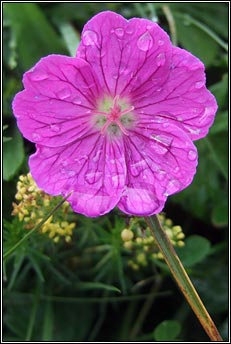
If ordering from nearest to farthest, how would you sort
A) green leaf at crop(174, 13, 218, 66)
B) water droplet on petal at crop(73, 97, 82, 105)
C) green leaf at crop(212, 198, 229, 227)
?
water droplet on petal at crop(73, 97, 82, 105) < green leaf at crop(212, 198, 229, 227) < green leaf at crop(174, 13, 218, 66)

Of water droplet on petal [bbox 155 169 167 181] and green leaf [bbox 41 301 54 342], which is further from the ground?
water droplet on petal [bbox 155 169 167 181]

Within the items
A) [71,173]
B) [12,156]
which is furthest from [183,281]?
[12,156]

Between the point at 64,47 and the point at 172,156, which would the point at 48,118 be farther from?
the point at 64,47

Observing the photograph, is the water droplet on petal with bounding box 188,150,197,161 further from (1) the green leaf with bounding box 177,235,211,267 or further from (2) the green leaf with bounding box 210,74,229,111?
(2) the green leaf with bounding box 210,74,229,111

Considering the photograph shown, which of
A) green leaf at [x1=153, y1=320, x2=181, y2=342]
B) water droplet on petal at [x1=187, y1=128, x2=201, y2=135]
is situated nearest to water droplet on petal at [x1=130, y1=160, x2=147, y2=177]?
water droplet on petal at [x1=187, y1=128, x2=201, y2=135]

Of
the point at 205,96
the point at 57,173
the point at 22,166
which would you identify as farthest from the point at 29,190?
the point at 205,96

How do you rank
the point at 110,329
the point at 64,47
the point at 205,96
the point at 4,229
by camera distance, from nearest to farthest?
the point at 205,96, the point at 4,229, the point at 110,329, the point at 64,47

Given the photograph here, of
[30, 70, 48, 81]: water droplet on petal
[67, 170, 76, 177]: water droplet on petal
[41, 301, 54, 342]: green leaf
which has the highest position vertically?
[30, 70, 48, 81]: water droplet on petal
